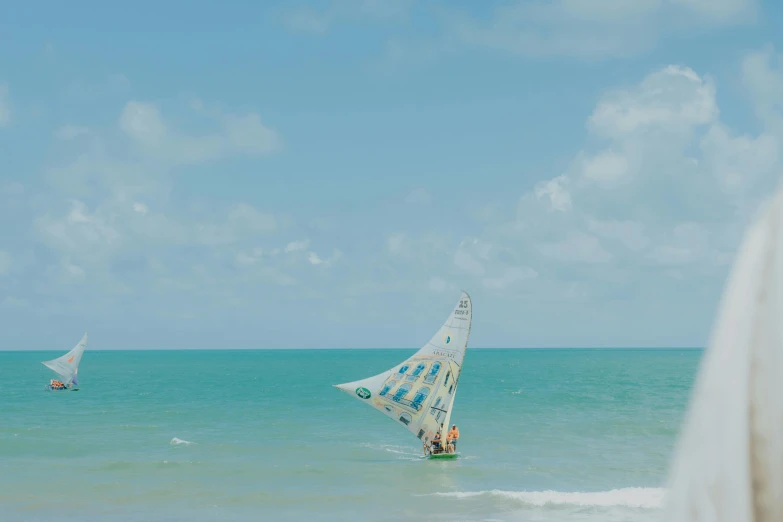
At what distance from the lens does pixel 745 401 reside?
688 millimetres

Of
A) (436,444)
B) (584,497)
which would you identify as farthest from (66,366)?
(584,497)

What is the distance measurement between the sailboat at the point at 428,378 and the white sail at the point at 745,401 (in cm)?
2634

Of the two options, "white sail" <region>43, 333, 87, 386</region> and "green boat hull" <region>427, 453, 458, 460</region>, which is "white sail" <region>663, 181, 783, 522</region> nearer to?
"green boat hull" <region>427, 453, 458, 460</region>

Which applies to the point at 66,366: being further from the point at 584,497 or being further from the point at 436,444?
the point at 584,497

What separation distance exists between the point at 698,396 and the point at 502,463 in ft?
101

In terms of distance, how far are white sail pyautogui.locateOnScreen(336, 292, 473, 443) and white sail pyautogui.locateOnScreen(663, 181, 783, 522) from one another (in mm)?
26397

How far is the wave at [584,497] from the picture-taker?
22422 mm

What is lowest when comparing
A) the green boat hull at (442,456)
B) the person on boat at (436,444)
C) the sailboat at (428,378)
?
the green boat hull at (442,456)

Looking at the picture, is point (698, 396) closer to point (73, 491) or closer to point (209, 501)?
point (209, 501)

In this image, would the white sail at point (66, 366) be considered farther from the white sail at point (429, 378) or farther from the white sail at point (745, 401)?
the white sail at point (745, 401)

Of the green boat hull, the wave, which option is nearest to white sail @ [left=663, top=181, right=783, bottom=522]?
the wave

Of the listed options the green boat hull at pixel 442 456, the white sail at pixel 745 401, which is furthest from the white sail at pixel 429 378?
the white sail at pixel 745 401

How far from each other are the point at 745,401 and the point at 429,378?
2722 cm

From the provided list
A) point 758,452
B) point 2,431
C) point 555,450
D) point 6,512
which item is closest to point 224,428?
point 2,431
